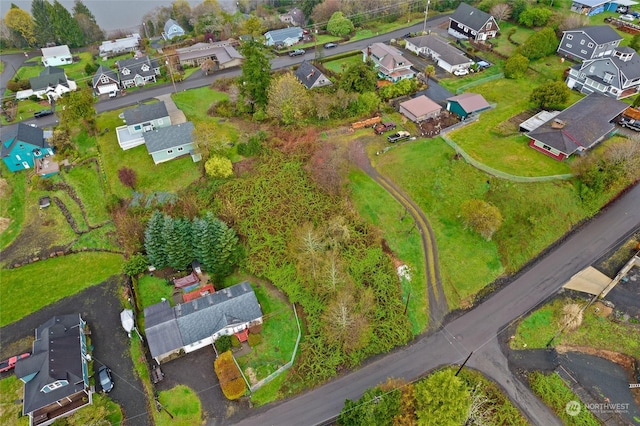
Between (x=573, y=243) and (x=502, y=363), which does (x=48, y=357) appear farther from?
(x=573, y=243)

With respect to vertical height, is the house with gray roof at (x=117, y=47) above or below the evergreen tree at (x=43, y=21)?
below

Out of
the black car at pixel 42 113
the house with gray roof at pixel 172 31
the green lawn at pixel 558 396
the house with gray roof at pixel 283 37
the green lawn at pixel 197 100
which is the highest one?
the house with gray roof at pixel 172 31

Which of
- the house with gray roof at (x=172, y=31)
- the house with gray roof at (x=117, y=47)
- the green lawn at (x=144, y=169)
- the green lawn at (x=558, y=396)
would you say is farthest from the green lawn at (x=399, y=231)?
the house with gray roof at (x=172, y=31)

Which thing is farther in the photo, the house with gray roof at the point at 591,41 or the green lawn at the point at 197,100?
the house with gray roof at the point at 591,41

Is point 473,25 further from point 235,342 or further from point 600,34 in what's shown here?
point 235,342

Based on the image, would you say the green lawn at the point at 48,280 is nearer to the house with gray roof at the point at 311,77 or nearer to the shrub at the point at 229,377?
the shrub at the point at 229,377

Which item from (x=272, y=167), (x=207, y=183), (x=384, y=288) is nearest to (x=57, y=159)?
(x=207, y=183)
